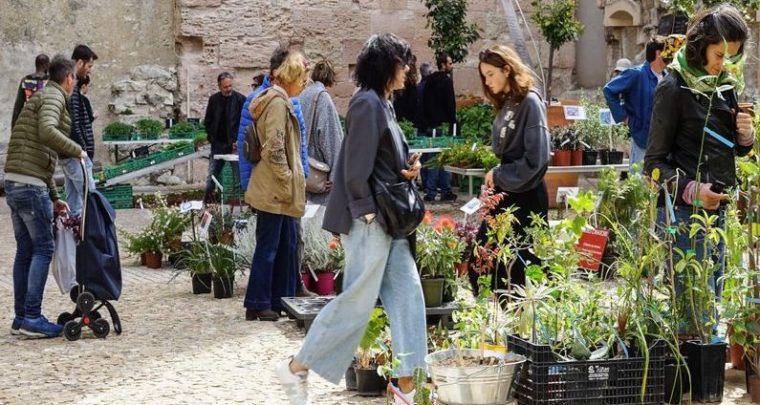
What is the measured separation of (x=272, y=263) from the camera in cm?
800

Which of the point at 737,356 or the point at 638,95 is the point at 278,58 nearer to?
the point at 638,95

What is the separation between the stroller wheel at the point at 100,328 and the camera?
756 centimetres

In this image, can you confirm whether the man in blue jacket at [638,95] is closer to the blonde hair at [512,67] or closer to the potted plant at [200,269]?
the blonde hair at [512,67]

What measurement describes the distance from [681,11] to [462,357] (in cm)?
775

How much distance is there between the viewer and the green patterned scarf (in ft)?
18.4

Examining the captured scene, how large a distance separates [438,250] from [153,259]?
4.21 metres

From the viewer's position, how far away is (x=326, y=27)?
62.0ft

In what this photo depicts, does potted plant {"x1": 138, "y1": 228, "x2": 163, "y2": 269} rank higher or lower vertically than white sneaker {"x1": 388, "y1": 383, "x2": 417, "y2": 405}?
higher

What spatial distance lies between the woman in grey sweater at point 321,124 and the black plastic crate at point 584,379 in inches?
151

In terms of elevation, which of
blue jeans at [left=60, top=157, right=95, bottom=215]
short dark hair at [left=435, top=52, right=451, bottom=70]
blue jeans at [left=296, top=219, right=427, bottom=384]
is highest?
short dark hair at [left=435, top=52, right=451, bottom=70]

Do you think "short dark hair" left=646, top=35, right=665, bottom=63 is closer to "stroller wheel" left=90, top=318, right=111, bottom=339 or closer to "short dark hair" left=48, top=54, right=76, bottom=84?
"short dark hair" left=48, top=54, right=76, bottom=84

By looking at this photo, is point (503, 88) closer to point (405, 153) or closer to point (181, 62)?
point (405, 153)

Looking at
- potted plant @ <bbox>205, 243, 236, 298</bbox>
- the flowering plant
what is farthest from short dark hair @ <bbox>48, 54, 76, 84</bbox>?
the flowering plant

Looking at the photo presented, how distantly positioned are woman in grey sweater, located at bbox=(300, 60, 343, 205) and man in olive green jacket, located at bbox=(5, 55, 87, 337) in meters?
1.76
